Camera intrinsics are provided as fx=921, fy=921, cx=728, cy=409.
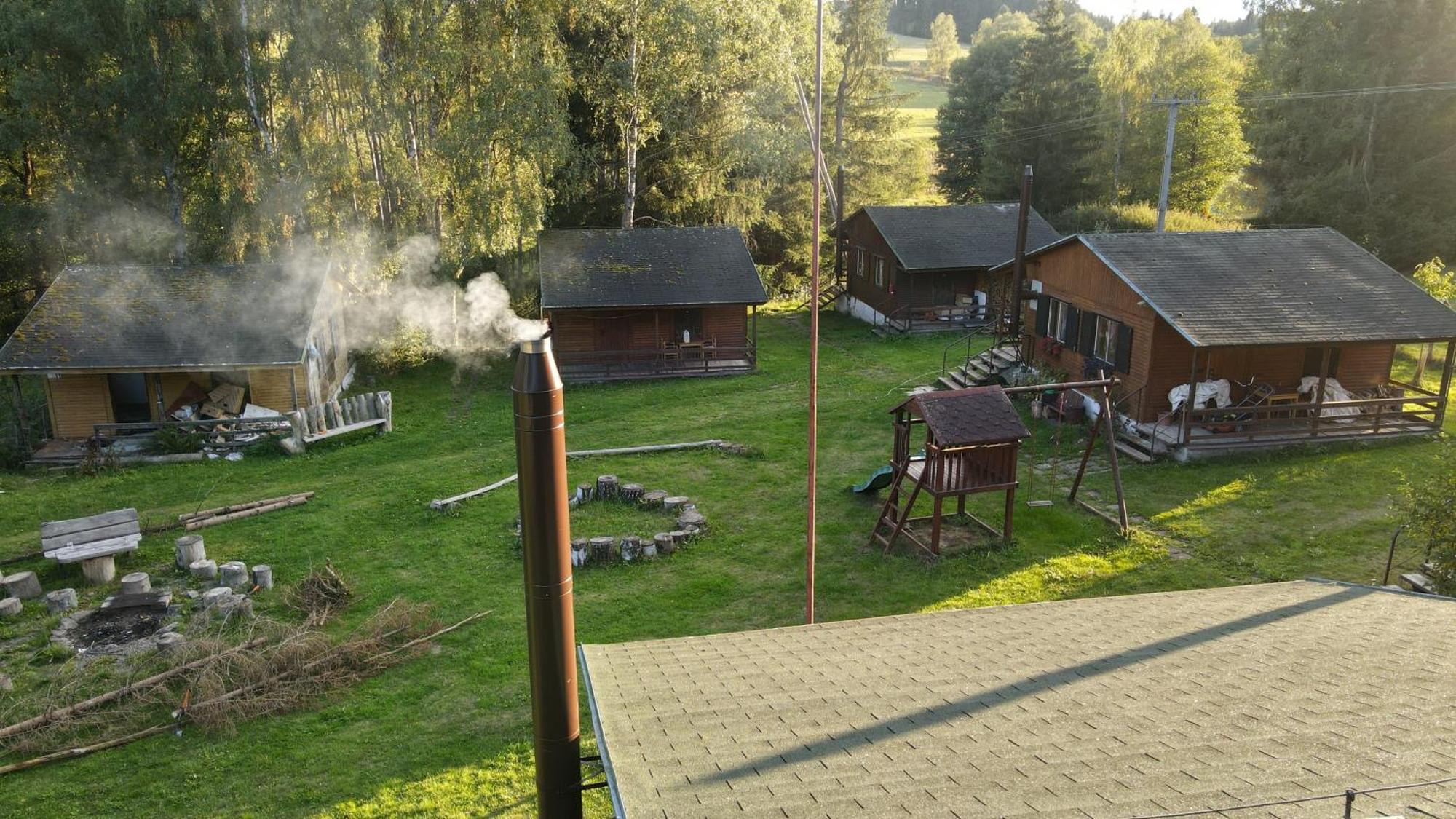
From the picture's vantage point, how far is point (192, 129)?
29.4 metres

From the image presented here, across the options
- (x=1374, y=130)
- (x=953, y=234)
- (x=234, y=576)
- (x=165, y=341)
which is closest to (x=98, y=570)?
(x=234, y=576)

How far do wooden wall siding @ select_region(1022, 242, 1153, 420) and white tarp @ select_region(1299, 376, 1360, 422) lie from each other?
2.88m

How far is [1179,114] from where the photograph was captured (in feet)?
144

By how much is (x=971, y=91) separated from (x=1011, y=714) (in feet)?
178

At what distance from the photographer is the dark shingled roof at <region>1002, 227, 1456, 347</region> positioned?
63.7ft

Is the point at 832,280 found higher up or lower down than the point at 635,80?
lower down

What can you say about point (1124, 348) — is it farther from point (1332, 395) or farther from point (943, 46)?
point (943, 46)

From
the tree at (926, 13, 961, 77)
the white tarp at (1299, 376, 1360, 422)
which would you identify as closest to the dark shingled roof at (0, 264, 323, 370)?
the white tarp at (1299, 376, 1360, 422)

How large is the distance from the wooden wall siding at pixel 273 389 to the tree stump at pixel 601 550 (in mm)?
12027

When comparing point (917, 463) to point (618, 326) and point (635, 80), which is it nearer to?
point (618, 326)

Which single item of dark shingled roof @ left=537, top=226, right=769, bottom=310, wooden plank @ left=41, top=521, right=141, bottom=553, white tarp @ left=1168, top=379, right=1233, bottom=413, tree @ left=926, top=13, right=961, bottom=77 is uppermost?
tree @ left=926, top=13, right=961, bottom=77

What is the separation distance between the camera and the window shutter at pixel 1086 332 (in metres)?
22.9

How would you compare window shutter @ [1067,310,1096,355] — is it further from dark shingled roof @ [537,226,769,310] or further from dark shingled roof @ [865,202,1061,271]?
dark shingled roof @ [865,202,1061,271]

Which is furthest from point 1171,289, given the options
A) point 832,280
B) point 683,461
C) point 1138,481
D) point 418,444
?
point 832,280
